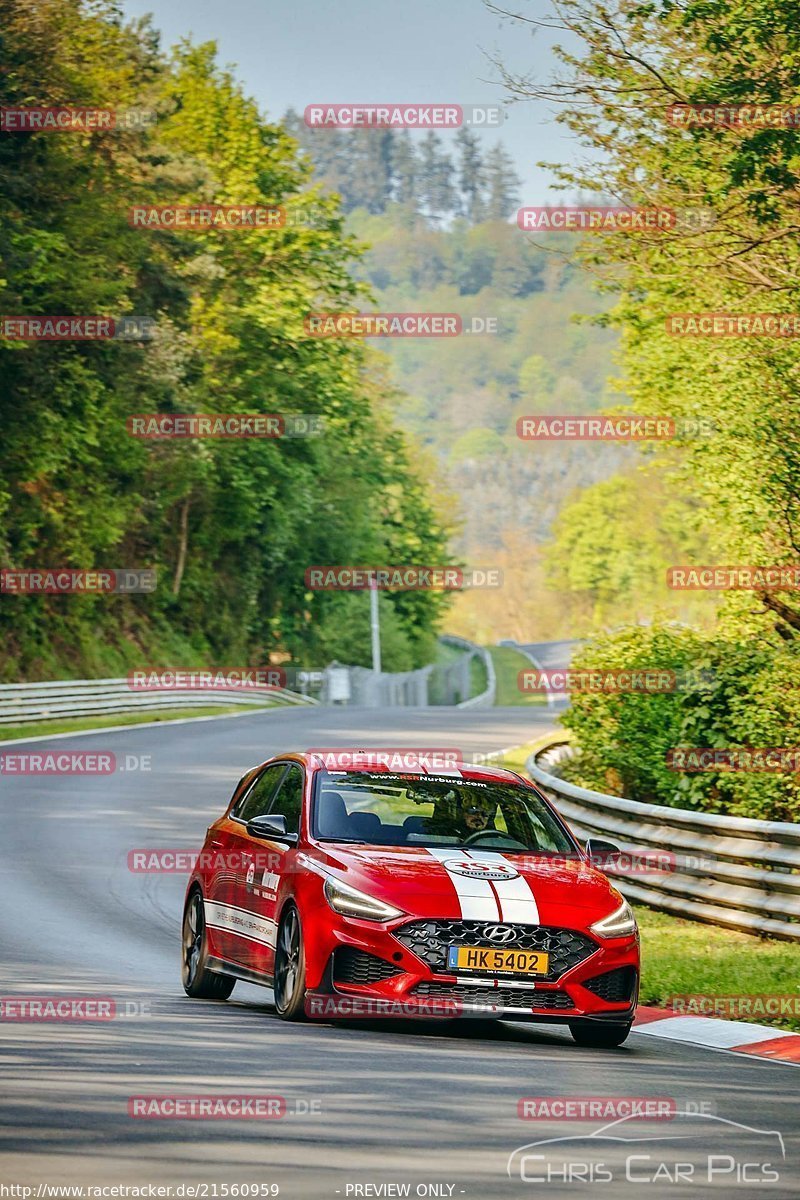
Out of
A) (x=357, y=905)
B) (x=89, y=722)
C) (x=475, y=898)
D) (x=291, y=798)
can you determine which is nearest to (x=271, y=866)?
(x=291, y=798)

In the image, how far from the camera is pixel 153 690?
2014 inches

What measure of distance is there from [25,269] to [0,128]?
460 centimetres

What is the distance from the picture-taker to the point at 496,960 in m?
10.3

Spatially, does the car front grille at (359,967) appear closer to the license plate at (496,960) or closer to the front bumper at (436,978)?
the front bumper at (436,978)

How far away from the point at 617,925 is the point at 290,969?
5.89 ft

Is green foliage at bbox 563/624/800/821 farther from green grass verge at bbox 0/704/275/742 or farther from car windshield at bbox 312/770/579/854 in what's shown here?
green grass verge at bbox 0/704/275/742

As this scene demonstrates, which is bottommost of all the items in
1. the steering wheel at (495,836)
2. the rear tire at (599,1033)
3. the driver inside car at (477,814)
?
the rear tire at (599,1033)

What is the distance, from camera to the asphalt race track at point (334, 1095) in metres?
6.42

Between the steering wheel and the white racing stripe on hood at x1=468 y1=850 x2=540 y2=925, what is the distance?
72cm

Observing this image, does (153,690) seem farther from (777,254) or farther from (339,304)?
(777,254)

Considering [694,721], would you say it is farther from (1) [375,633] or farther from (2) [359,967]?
(1) [375,633]

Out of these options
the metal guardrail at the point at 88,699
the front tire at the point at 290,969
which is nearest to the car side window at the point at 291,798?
the front tire at the point at 290,969

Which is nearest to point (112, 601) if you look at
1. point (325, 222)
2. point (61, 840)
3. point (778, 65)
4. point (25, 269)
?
point (325, 222)

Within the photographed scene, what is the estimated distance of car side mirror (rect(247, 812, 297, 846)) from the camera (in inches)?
438
